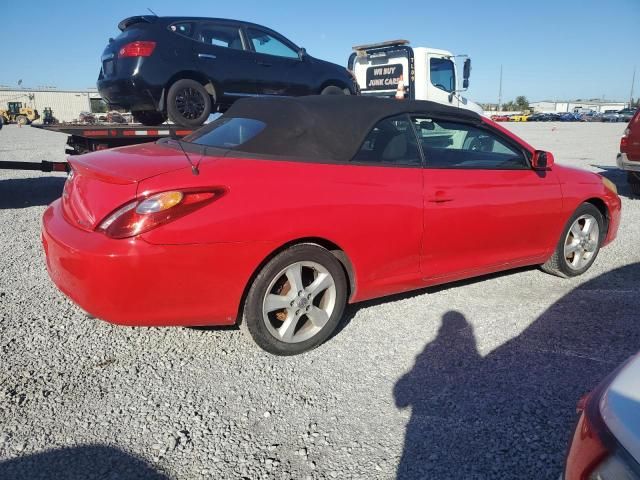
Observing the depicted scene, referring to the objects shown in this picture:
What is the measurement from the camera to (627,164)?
8.39 metres

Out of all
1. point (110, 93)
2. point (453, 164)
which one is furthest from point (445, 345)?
point (110, 93)

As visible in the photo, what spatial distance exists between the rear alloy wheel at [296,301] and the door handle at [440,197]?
82 cm

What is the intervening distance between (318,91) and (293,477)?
6902 millimetres

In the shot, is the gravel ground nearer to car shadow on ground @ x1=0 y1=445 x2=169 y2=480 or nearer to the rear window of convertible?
car shadow on ground @ x1=0 y1=445 x2=169 y2=480

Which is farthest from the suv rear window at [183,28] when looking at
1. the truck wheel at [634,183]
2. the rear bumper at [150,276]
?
the truck wheel at [634,183]

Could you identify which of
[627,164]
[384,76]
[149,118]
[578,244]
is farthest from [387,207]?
[384,76]

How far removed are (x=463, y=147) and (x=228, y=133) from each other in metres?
1.87

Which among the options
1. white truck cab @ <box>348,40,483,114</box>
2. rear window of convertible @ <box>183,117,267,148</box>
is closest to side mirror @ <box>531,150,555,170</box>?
rear window of convertible @ <box>183,117,267,148</box>

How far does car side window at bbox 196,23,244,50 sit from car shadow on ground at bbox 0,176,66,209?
331 cm

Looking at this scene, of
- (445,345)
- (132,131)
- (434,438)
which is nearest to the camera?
(434,438)

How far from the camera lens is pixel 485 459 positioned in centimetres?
221

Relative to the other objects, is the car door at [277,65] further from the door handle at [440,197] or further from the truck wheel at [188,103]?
the door handle at [440,197]

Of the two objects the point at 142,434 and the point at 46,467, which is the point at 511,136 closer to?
the point at 142,434

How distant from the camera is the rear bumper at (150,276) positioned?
249cm
